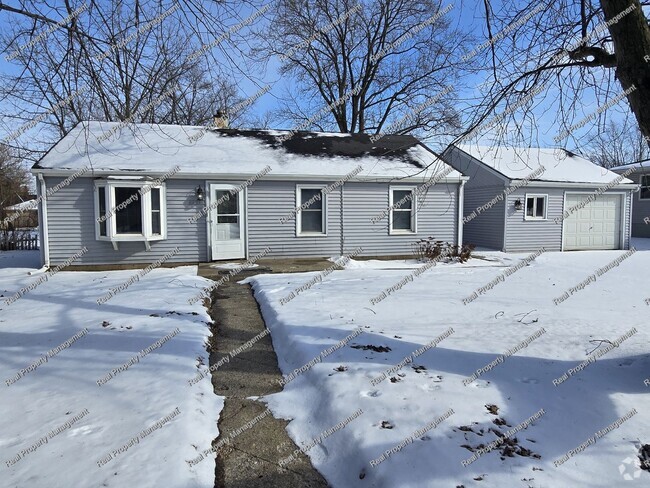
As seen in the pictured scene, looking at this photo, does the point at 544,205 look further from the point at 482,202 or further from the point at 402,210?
the point at 402,210

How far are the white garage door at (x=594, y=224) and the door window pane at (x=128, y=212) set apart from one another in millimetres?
14633

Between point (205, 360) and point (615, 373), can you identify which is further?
point (205, 360)

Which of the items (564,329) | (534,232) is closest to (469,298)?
(564,329)

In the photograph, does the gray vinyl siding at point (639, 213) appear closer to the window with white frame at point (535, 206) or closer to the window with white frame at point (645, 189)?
the window with white frame at point (645, 189)

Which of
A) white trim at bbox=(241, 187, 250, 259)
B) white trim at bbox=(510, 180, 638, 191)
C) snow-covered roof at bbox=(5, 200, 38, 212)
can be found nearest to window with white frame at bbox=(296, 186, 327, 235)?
white trim at bbox=(241, 187, 250, 259)

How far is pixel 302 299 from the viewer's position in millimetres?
6863

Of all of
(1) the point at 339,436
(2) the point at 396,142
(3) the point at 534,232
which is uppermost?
(2) the point at 396,142

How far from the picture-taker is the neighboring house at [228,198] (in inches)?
416

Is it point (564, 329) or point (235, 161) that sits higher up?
point (235, 161)

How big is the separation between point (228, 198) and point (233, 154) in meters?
1.59

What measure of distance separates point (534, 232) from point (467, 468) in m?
14.3

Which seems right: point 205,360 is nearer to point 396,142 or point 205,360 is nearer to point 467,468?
point 467,468

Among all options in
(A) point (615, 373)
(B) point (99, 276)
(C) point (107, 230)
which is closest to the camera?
(A) point (615, 373)

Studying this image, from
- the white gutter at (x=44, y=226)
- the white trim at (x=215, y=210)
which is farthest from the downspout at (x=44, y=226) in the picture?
the white trim at (x=215, y=210)
